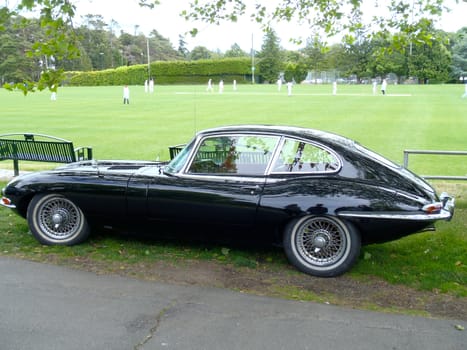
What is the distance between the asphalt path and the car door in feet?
2.59

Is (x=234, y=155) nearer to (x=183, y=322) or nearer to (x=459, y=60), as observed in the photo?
(x=183, y=322)

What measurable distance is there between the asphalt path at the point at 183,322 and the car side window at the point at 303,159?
137cm

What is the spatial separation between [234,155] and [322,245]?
50.8 inches

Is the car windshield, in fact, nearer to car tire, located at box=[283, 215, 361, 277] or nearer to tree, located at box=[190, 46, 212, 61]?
car tire, located at box=[283, 215, 361, 277]

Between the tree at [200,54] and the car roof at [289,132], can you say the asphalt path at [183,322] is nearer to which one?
the car roof at [289,132]

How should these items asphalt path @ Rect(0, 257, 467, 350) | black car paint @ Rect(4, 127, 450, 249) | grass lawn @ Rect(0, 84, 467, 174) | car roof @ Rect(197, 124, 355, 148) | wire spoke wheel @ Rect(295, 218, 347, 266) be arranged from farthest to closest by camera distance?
grass lawn @ Rect(0, 84, 467, 174) → car roof @ Rect(197, 124, 355, 148) → wire spoke wheel @ Rect(295, 218, 347, 266) → black car paint @ Rect(4, 127, 450, 249) → asphalt path @ Rect(0, 257, 467, 350)

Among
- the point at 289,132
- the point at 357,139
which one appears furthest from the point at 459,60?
the point at 289,132

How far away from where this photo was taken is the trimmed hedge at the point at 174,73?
297 feet

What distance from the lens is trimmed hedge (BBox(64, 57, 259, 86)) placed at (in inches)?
3568

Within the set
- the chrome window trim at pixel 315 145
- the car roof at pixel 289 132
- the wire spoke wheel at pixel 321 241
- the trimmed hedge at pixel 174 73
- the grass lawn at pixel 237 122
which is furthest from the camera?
the trimmed hedge at pixel 174 73

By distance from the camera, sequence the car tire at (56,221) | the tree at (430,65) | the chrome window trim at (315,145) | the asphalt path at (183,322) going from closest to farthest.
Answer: the asphalt path at (183,322)
the chrome window trim at (315,145)
the car tire at (56,221)
the tree at (430,65)

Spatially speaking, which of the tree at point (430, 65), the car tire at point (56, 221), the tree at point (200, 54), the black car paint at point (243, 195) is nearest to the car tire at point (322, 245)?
the black car paint at point (243, 195)

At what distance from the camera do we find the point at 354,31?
341 inches

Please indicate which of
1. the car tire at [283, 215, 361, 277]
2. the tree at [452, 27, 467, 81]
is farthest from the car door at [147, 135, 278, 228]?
the tree at [452, 27, 467, 81]
